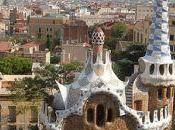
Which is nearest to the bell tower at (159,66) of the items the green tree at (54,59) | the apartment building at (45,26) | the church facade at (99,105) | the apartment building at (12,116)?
the church facade at (99,105)

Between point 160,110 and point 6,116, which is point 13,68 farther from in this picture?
point 160,110

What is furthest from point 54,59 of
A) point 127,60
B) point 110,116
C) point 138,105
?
point 110,116

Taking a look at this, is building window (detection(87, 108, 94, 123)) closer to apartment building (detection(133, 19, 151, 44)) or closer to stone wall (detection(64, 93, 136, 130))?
stone wall (detection(64, 93, 136, 130))

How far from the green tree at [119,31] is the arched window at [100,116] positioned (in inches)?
2584

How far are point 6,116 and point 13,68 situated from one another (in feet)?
42.6

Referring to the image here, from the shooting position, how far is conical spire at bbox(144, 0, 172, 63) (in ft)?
87.3

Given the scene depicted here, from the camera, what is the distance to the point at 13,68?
166 ft

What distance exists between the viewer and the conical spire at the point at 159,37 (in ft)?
87.3

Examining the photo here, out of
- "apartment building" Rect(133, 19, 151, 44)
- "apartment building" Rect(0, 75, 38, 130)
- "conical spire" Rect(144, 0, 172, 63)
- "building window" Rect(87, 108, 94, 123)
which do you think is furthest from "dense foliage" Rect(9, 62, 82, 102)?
"apartment building" Rect(133, 19, 151, 44)

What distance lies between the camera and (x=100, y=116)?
76.7 feet

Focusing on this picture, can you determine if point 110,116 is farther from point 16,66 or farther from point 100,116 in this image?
point 16,66

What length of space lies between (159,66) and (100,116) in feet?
15.0

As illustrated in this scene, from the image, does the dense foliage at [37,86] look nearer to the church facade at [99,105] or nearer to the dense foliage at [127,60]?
the dense foliage at [127,60]

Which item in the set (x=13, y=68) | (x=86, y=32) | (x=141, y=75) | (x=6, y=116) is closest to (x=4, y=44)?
(x=86, y=32)
